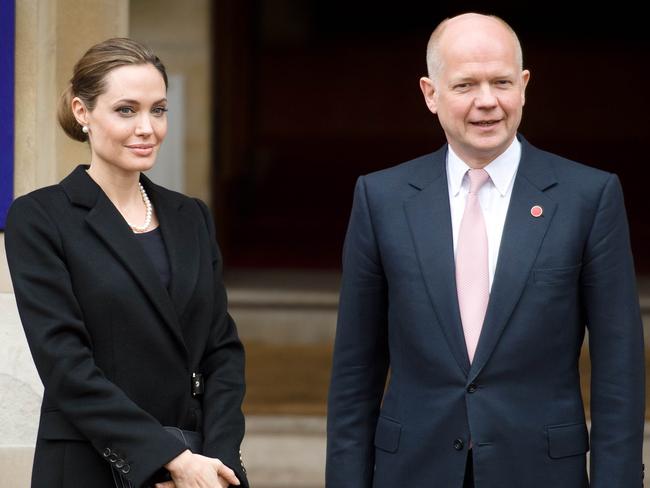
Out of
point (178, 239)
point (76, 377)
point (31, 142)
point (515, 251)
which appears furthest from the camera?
point (31, 142)

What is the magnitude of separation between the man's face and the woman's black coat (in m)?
0.65

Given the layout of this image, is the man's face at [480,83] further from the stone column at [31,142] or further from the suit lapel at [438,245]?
the stone column at [31,142]

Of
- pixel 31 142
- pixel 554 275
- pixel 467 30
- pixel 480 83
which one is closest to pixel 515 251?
pixel 554 275

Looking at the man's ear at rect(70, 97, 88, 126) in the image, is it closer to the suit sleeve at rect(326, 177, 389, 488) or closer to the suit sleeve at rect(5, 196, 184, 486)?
the suit sleeve at rect(5, 196, 184, 486)

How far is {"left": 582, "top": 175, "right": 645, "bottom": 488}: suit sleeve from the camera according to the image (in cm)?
299

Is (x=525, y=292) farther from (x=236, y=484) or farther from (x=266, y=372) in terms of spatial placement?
(x=266, y=372)

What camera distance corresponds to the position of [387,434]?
3.15m

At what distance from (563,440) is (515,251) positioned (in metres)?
0.41

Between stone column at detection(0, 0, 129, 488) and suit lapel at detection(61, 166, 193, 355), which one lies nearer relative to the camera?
suit lapel at detection(61, 166, 193, 355)

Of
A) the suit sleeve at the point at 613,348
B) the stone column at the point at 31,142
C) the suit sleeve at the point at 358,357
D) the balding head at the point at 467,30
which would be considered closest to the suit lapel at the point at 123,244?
the suit sleeve at the point at 358,357

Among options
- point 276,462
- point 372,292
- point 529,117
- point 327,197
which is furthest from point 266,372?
point 529,117

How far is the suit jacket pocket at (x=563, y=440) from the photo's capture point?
302 centimetres

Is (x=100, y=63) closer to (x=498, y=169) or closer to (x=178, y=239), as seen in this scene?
(x=178, y=239)

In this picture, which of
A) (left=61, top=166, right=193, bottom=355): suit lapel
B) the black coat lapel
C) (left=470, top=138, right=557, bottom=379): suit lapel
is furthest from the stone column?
(left=470, top=138, right=557, bottom=379): suit lapel
